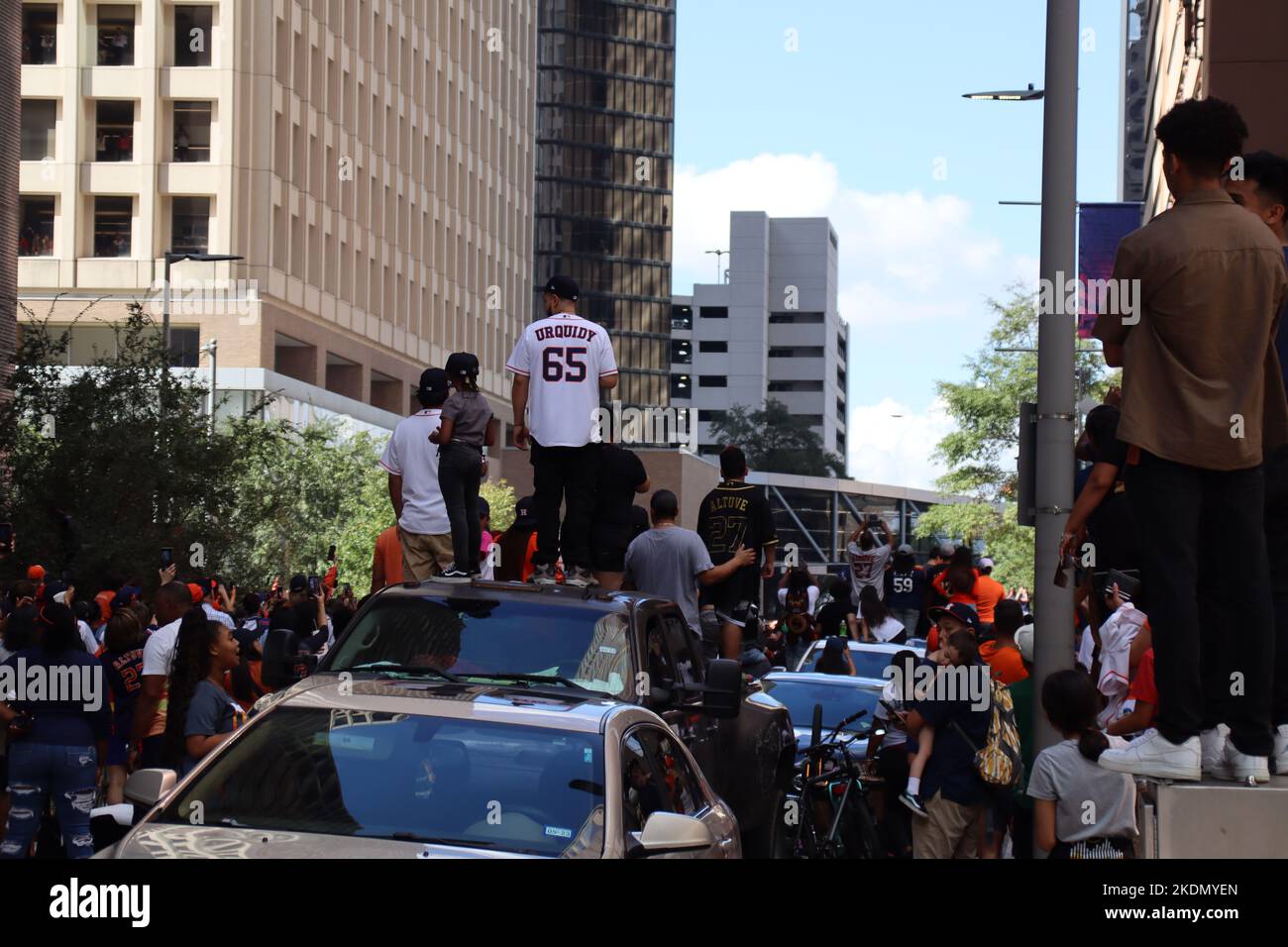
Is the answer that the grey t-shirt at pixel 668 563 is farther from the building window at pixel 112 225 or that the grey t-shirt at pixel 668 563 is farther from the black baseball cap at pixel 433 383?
the building window at pixel 112 225

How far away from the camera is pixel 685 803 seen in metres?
7.73

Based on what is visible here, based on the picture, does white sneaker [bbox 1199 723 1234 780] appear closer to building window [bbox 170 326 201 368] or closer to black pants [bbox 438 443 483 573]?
black pants [bbox 438 443 483 573]

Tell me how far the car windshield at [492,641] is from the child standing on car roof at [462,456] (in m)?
3.20

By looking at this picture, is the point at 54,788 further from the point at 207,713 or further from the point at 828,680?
the point at 828,680

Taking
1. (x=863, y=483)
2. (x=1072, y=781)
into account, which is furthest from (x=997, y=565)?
(x=863, y=483)

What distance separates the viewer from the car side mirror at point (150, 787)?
6.64m

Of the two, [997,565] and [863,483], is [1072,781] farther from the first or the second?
[863,483]

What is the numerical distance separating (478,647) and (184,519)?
71.4 feet

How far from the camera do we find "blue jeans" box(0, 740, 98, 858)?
11.2 meters

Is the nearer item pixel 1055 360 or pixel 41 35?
pixel 1055 360

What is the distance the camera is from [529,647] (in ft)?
27.9

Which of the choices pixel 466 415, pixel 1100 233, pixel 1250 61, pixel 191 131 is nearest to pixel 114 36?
pixel 191 131

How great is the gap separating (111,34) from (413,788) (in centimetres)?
5634

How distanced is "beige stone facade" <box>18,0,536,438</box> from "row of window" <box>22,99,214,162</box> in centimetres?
5
